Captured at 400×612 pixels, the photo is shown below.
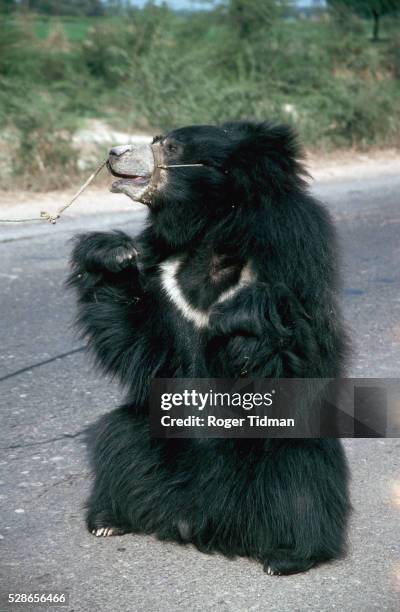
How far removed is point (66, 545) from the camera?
12.0 feet

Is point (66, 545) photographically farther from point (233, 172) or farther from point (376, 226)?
point (376, 226)

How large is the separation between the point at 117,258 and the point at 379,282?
14.0ft

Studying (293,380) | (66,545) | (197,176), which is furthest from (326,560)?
(197,176)

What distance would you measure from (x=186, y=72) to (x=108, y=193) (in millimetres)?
4196

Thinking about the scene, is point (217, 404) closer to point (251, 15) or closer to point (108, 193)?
point (108, 193)

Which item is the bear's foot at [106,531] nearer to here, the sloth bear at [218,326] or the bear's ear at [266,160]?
the sloth bear at [218,326]

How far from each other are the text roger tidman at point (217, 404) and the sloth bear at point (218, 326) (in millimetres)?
66

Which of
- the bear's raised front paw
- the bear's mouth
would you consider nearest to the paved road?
the bear's raised front paw

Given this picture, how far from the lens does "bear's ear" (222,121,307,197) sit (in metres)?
3.53

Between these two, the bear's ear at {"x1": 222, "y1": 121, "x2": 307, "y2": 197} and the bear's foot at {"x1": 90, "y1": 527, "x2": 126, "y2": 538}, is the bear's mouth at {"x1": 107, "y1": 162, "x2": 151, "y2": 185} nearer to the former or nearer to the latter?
the bear's ear at {"x1": 222, "y1": 121, "x2": 307, "y2": 197}

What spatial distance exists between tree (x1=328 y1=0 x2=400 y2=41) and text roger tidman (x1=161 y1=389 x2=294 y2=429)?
16.1 metres

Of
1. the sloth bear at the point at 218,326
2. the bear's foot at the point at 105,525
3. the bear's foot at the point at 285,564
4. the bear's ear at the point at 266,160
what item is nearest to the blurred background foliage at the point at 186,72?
the sloth bear at the point at 218,326

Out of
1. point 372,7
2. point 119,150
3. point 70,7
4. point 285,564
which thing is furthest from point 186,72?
point 285,564

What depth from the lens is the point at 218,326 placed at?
336 cm
